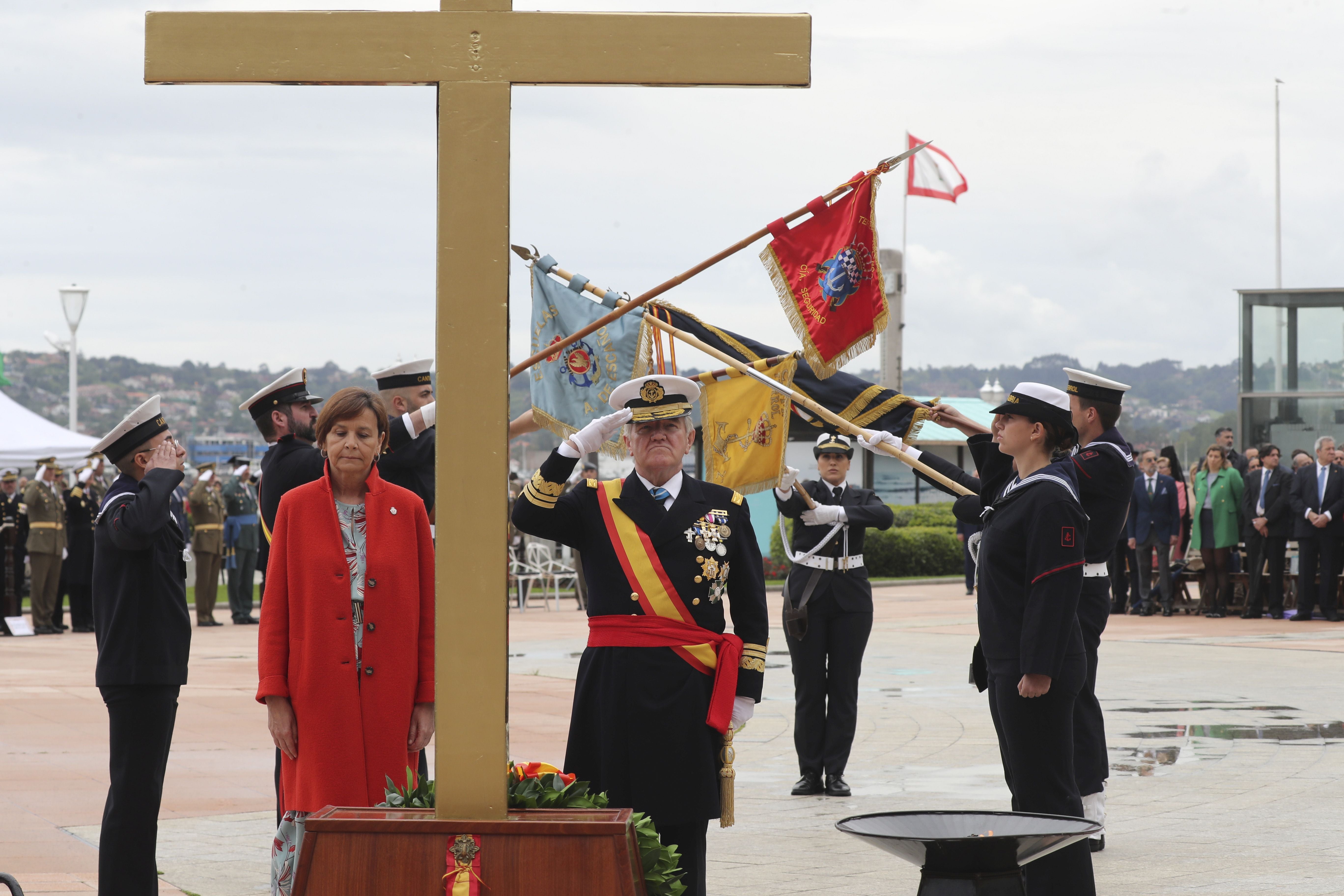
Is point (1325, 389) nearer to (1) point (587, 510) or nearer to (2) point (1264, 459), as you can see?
(2) point (1264, 459)

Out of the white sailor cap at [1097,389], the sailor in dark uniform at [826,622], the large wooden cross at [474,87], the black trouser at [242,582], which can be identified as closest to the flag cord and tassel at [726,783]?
the large wooden cross at [474,87]

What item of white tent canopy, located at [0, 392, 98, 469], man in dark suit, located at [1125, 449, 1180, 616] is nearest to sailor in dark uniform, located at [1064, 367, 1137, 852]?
man in dark suit, located at [1125, 449, 1180, 616]

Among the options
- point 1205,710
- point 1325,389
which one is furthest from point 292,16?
point 1325,389

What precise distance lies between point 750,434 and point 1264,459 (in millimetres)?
13185

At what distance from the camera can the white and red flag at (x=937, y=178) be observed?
23.5 m

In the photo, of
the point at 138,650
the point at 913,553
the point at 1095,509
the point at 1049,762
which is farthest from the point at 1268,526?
the point at 138,650

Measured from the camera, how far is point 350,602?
14.0 ft

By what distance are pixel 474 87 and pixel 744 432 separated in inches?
181

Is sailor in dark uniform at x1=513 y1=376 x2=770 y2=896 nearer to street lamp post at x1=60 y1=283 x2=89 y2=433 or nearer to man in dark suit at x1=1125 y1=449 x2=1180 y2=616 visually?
man in dark suit at x1=1125 y1=449 x2=1180 y2=616

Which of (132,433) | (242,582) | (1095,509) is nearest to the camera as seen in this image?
(132,433)

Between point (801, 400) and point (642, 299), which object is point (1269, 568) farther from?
point (642, 299)

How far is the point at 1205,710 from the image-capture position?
434 inches

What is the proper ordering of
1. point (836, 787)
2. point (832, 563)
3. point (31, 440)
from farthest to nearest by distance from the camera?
point (31, 440), point (832, 563), point (836, 787)

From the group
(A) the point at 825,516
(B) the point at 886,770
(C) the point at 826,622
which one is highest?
(A) the point at 825,516
